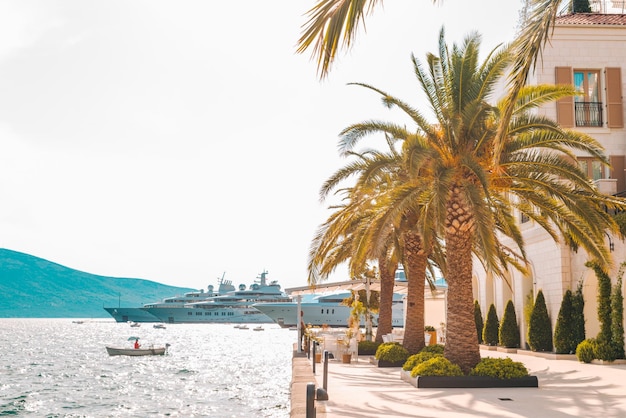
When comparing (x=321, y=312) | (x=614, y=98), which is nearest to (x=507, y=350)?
(x=614, y=98)

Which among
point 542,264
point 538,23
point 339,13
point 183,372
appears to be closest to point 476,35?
point 538,23

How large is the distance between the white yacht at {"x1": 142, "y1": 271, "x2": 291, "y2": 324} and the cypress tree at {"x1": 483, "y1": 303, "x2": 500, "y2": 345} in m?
147

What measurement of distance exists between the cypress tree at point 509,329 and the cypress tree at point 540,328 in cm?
253

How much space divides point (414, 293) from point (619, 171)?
975 centimetres

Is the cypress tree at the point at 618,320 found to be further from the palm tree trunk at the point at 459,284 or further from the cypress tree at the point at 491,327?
the cypress tree at the point at 491,327

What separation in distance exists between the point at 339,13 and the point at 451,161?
10.2m

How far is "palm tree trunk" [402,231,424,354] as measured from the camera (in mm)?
22625

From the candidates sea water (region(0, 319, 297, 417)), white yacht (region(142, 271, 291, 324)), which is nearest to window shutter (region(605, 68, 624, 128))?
sea water (region(0, 319, 297, 417))

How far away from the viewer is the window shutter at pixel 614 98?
86.8 ft

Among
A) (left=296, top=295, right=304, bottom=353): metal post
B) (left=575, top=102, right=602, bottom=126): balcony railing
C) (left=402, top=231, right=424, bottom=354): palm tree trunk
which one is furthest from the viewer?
(left=296, top=295, right=304, bottom=353): metal post

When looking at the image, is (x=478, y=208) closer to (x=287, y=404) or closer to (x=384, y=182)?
(x=384, y=182)

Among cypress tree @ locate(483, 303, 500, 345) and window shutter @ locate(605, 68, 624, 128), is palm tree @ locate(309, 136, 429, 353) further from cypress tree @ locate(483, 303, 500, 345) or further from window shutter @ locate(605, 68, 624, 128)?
window shutter @ locate(605, 68, 624, 128)

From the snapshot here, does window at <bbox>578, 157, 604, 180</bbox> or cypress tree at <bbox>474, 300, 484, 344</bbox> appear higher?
window at <bbox>578, 157, 604, 180</bbox>

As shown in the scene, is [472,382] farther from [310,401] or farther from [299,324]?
[299,324]
